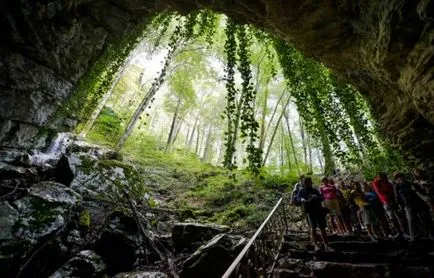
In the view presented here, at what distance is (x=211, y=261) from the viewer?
4.69 m

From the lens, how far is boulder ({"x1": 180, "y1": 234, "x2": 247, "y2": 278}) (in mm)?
4578

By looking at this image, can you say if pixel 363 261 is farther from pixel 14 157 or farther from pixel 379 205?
pixel 14 157

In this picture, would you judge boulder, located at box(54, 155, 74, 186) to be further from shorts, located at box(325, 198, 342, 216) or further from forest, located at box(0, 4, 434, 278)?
shorts, located at box(325, 198, 342, 216)

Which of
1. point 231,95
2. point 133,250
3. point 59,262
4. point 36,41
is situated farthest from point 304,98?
point 59,262

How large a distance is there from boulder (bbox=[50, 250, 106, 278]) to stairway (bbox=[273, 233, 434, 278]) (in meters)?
3.13

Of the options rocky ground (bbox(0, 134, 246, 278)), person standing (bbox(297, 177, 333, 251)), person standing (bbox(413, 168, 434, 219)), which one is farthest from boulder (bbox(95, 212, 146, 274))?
person standing (bbox(413, 168, 434, 219))

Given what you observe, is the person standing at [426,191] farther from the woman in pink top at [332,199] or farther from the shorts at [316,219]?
the shorts at [316,219]

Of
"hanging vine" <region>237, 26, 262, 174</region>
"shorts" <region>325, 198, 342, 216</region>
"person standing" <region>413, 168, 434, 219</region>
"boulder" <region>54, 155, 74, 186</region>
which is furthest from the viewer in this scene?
"boulder" <region>54, 155, 74, 186</region>

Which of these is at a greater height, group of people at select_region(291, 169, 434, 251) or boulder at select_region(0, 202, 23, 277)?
group of people at select_region(291, 169, 434, 251)

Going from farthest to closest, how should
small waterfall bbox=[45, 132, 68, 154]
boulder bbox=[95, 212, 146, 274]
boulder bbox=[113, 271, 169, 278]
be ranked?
small waterfall bbox=[45, 132, 68, 154]
boulder bbox=[95, 212, 146, 274]
boulder bbox=[113, 271, 169, 278]

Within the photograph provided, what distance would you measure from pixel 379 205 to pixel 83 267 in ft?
19.2

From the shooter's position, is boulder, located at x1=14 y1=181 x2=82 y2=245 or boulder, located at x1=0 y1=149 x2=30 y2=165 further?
boulder, located at x1=0 y1=149 x2=30 y2=165

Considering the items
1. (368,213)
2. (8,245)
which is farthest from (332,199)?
(8,245)

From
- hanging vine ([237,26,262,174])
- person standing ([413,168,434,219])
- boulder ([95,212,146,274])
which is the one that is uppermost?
hanging vine ([237,26,262,174])
